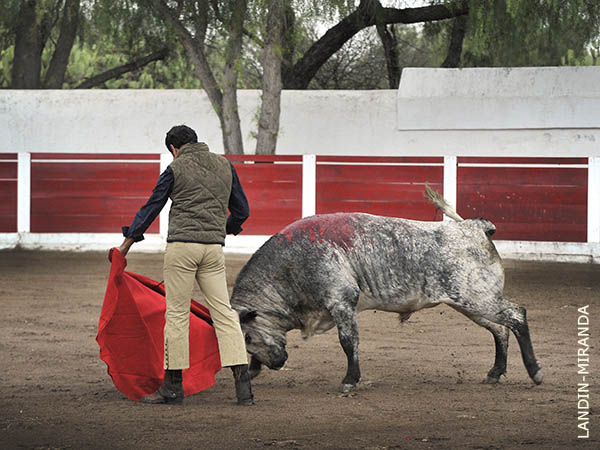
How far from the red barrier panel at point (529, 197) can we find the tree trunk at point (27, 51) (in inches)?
280

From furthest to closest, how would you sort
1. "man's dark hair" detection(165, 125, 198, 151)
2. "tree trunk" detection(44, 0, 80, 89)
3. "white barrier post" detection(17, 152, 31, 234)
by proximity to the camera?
1. "tree trunk" detection(44, 0, 80, 89)
2. "white barrier post" detection(17, 152, 31, 234)
3. "man's dark hair" detection(165, 125, 198, 151)

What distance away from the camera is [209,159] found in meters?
4.21

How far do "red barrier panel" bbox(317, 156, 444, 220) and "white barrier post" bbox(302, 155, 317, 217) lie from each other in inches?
1.9

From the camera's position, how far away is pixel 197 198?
13.5 feet

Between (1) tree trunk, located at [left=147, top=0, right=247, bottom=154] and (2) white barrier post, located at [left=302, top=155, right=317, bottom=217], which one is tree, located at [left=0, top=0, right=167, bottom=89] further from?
(2) white barrier post, located at [left=302, top=155, right=317, bottom=217]

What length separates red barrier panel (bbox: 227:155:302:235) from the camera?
11.4 metres

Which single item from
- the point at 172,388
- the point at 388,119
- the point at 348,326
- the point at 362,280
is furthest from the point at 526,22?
the point at 172,388

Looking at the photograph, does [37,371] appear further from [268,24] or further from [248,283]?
[268,24]

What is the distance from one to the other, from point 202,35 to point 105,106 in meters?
1.82

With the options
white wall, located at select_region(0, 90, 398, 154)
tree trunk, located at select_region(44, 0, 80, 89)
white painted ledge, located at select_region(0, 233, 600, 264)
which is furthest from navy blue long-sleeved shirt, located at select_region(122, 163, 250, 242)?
tree trunk, located at select_region(44, 0, 80, 89)

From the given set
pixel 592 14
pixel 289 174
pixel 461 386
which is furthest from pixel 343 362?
pixel 592 14

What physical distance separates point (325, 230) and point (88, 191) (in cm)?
759

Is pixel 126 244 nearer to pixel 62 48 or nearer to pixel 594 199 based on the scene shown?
pixel 594 199

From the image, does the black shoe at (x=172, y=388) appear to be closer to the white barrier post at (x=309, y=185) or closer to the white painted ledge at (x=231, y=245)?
the white painted ledge at (x=231, y=245)
